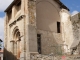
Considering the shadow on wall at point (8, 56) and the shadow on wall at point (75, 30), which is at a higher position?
the shadow on wall at point (75, 30)

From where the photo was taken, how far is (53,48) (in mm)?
15477

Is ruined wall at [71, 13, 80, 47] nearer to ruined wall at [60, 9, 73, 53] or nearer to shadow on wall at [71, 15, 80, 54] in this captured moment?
shadow on wall at [71, 15, 80, 54]

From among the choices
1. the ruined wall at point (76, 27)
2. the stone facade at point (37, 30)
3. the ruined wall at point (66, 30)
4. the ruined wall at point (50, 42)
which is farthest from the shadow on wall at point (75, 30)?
the ruined wall at point (50, 42)

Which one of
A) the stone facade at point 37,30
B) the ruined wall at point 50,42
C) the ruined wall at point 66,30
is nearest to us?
the stone facade at point 37,30

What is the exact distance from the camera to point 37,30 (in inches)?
581

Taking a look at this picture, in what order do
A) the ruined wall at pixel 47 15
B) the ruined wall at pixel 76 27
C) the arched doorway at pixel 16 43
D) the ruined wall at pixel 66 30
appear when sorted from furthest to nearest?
1. the arched doorway at pixel 16 43
2. the ruined wall at pixel 66 30
3. the ruined wall at pixel 47 15
4. the ruined wall at pixel 76 27

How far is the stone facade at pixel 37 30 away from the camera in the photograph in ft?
44.3

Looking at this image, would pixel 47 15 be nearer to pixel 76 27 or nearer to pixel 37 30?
pixel 37 30

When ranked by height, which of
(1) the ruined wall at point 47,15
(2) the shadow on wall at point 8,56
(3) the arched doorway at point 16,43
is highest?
(1) the ruined wall at point 47,15

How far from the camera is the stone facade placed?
1351 cm

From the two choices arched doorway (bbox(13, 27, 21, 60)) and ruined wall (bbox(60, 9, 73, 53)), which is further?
arched doorway (bbox(13, 27, 21, 60))

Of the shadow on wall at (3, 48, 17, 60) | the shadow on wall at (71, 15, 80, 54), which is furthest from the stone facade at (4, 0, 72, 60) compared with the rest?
the shadow on wall at (71, 15, 80, 54)

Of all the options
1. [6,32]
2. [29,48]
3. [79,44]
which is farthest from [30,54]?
[6,32]

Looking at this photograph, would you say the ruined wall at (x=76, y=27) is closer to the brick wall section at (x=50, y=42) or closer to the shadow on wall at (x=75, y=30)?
the shadow on wall at (x=75, y=30)
